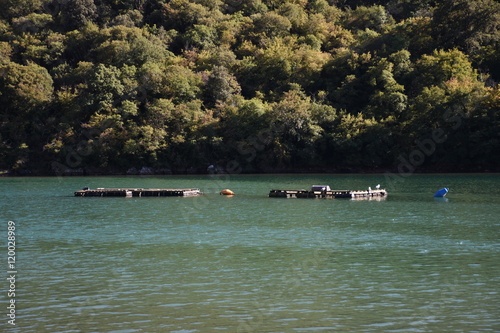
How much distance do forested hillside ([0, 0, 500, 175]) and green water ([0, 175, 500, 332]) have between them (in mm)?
43452

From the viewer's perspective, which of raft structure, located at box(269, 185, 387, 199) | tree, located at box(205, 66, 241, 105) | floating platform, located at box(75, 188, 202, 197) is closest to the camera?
raft structure, located at box(269, 185, 387, 199)

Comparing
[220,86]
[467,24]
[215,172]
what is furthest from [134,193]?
[467,24]

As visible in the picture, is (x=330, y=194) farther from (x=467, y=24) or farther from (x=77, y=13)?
(x=77, y=13)

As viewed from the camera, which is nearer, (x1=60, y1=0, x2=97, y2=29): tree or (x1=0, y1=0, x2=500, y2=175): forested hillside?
(x1=0, y1=0, x2=500, y2=175): forested hillside

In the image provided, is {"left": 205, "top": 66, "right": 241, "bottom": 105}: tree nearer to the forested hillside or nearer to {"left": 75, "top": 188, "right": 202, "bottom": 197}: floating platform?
the forested hillside

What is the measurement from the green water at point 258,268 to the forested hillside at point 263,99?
43.5 m

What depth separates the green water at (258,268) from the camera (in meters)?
20.4

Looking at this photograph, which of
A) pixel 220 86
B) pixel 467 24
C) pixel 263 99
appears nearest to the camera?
pixel 467 24

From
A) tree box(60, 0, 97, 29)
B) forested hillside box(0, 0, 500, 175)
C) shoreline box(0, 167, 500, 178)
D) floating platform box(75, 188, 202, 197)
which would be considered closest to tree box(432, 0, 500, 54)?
forested hillside box(0, 0, 500, 175)

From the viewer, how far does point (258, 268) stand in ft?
91.7

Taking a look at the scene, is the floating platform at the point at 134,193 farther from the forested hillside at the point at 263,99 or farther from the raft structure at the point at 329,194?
the forested hillside at the point at 263,99

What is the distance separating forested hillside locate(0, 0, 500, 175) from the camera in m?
96.2

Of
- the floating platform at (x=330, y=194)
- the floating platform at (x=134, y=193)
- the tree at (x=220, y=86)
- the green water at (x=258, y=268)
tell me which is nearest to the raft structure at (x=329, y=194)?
the floating platform at (x=330, y=194)

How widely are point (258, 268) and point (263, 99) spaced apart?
86.5m
